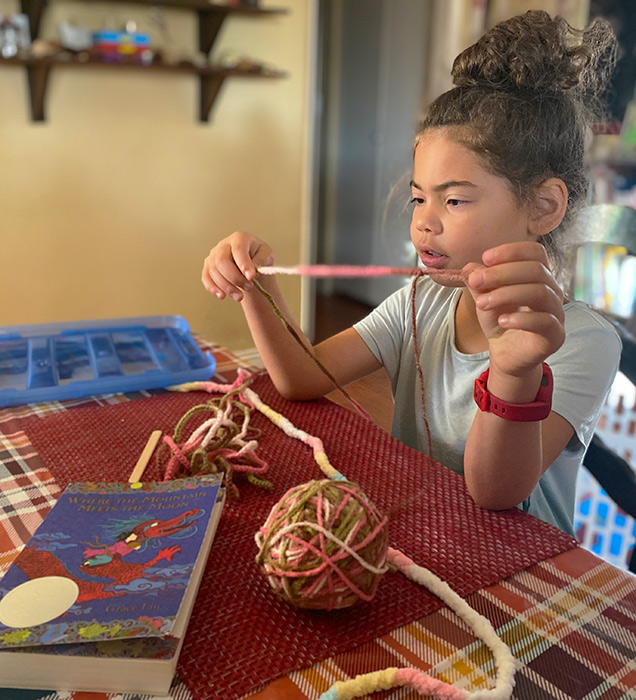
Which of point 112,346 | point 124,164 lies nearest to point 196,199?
point 124,164

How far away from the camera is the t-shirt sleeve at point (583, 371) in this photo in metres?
0.82

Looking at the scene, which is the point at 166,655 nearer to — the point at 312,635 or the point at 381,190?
the point at 312,635

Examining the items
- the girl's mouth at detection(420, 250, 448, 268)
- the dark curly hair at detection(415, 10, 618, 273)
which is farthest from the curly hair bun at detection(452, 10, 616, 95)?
the girl's mouth at detection(420, 250, 448, 268)

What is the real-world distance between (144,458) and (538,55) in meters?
0.66

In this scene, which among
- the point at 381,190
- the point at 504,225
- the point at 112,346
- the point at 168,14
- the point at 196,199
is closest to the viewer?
the point at 504,225

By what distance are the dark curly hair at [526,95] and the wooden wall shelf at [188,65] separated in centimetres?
173

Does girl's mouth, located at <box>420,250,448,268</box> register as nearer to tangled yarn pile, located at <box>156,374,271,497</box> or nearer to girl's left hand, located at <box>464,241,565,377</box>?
girl's left hand, located at <box>464,241,565,377</box>

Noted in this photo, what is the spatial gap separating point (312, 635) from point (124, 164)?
7.33 ft

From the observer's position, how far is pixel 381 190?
3523mm

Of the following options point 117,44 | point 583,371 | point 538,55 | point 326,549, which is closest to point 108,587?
point 326,549

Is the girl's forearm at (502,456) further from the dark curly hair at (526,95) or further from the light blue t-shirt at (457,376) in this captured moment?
the dark curly hair at (526,95)

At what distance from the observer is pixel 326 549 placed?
20.8 inches

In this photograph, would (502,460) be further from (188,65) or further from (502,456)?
(188,65)

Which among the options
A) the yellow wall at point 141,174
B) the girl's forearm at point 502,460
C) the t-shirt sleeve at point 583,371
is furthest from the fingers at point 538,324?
the yellow wall at point 141,174
